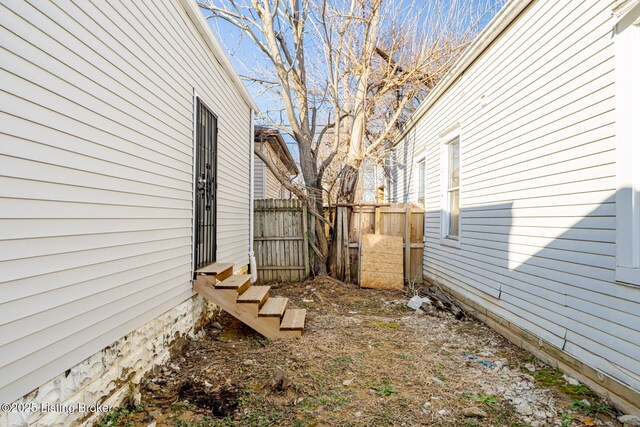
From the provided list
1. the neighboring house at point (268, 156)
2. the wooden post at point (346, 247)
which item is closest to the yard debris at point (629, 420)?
the wooden post at point (346, 247)

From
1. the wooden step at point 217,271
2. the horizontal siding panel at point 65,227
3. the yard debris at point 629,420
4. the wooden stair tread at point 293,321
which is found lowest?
the yard debris at point 629,420

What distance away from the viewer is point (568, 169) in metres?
2.96

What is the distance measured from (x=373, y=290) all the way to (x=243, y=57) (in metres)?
6.36

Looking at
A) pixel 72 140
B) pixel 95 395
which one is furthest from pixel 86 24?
pixel 95 395

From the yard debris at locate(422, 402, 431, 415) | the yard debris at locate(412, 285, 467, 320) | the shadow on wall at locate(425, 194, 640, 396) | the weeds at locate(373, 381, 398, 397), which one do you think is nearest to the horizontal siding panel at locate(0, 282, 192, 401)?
the weeds at locate(373, 381, 398, 397)

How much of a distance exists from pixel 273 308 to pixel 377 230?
12.0 feet

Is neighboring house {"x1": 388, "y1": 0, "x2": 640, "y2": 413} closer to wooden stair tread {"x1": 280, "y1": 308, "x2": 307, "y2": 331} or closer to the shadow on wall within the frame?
the shadow on wall

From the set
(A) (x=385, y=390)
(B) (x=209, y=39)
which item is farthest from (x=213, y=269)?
(B) (x=209, y=39)

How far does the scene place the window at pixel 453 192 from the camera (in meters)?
5.62

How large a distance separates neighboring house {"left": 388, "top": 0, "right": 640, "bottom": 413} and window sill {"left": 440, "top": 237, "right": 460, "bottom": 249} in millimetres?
56

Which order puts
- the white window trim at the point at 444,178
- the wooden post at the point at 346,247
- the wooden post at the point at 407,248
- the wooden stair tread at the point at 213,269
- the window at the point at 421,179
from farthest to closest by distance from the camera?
the window at the point at 421,179
the wooden post at the point at 346,247
the wooden post at the point at 407,248
the white window trim at the point at 444,178
the wooden stair tread at the point at 213,269

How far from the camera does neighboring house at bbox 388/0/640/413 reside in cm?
242

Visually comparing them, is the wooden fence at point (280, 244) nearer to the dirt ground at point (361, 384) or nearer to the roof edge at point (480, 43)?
the dirt ground at point (361, 384)

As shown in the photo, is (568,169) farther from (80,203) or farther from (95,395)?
(95,395)
